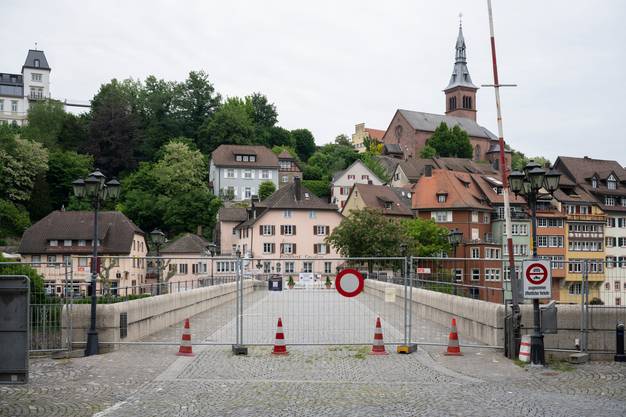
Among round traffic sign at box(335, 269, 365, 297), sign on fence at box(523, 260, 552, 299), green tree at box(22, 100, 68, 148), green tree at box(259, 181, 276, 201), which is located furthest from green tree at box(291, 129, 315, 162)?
sign on fence at box(523, 260, 552, 299)

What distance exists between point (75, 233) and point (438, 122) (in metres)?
107

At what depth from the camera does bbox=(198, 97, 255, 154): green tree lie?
4870 inches

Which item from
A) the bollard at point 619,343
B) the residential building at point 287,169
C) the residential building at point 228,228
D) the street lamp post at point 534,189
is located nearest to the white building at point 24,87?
the residential building at point 287,169

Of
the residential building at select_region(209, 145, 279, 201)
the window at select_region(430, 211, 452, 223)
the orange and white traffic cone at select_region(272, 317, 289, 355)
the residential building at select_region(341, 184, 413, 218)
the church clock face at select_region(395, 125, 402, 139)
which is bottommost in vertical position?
the orange and white traffic cone at select_region(272, 317, 289, 355)

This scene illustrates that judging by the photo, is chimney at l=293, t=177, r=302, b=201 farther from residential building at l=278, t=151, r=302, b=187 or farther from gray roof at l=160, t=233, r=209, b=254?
residential building at l=278, t=151, r=302, b=187

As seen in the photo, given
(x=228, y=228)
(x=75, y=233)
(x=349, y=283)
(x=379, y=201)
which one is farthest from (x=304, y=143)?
(x=349, y=283)

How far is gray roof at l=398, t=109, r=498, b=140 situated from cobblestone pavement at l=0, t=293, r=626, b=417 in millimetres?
148241

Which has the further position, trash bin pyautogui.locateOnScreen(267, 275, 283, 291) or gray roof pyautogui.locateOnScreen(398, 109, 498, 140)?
gray roof pyautogui.locateOnScreen(398, 109, 498, 140)

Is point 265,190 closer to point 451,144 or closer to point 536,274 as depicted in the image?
point 451,144

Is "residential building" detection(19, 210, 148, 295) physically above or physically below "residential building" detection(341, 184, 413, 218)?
below

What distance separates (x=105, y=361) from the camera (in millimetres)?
14602

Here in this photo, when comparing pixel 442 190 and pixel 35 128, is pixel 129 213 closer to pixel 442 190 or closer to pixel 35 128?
pixel 35 128

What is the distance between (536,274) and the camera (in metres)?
14.8

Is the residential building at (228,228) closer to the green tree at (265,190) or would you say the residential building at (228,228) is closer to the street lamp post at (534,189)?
the green tree at (265,190)
